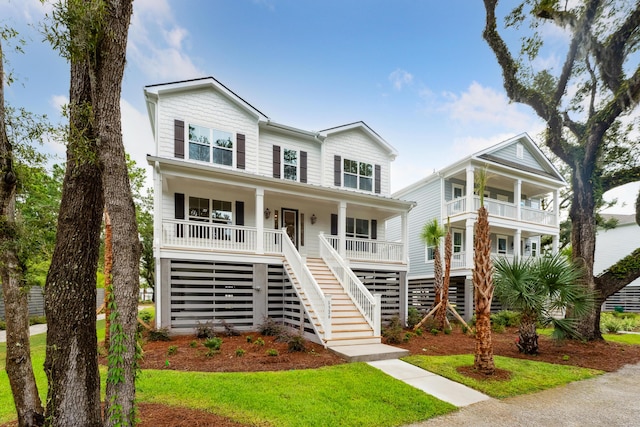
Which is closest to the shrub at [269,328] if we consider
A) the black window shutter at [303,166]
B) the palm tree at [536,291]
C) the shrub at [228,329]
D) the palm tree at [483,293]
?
the shrub at [228,329]

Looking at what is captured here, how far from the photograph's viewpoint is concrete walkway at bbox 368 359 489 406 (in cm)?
570

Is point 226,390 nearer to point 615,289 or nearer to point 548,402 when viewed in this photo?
point 548,402

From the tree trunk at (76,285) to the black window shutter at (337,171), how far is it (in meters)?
11.6

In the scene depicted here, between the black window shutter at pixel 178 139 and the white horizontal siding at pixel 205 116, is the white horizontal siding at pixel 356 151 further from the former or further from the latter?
the black window shutter at pixel 178 139

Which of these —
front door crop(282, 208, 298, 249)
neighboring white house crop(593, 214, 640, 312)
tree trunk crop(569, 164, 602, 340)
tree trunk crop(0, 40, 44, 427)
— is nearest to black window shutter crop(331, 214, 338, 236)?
front door crop(282, 208, 298, 249)

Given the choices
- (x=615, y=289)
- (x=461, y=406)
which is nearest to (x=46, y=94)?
(x=461, y=406)

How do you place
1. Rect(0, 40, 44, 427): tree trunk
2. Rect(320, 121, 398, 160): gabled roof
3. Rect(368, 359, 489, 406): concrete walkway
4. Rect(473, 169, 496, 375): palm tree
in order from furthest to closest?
Rect(320, 121, 398, 160): gabled roof → Rect(473, 169, 496, 375): palm tree → Rect(368, 359, 489, 406): concrete walkway → Rect(0, 40, 44, 427): tree trunk

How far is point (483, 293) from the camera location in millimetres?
7113

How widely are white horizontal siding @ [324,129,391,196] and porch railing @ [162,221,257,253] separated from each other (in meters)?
4.86

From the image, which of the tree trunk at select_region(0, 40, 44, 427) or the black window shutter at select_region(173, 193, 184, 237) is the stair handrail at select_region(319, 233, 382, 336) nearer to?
the black window shutter at select_region(173, 193, 184, 237)

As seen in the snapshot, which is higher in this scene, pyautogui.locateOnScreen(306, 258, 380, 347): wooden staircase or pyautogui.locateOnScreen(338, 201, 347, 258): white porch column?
pyautogui.locateOnScreen(338, 201, 347, 258): white porch column

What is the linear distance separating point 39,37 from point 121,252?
2.45 meters

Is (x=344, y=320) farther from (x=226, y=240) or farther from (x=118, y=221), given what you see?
(x=118, y=221)

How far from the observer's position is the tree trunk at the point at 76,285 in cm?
351
